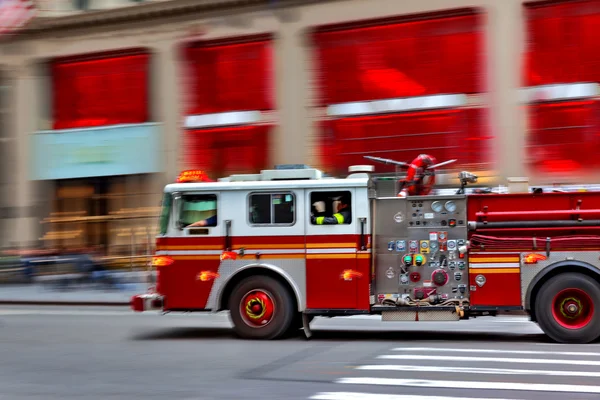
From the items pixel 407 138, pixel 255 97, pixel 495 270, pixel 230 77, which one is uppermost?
pixel 230 77

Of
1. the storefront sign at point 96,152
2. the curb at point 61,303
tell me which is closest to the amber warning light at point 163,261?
the curb at point 61,303

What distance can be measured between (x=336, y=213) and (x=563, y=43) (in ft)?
37.3

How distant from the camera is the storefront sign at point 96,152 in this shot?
26016 millimetres

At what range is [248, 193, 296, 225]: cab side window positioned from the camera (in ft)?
39.7

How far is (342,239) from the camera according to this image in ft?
38.7

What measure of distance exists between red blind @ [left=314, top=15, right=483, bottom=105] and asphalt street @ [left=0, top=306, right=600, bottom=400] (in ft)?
30.4

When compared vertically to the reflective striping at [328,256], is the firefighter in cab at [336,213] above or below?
above

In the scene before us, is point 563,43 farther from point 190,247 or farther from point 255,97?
point 190,247

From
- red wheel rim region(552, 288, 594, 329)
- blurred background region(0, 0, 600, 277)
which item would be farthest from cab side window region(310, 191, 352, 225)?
blurred background region(0, 0, 600, 277)

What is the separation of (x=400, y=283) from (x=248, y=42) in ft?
48.7

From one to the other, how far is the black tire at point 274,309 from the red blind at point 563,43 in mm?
11818

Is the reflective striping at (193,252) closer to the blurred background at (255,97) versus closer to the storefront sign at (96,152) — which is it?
the blurred background at (255,97)

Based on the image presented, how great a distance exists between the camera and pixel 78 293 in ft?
72.7

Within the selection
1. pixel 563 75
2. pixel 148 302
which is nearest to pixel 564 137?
pixel 563 75
